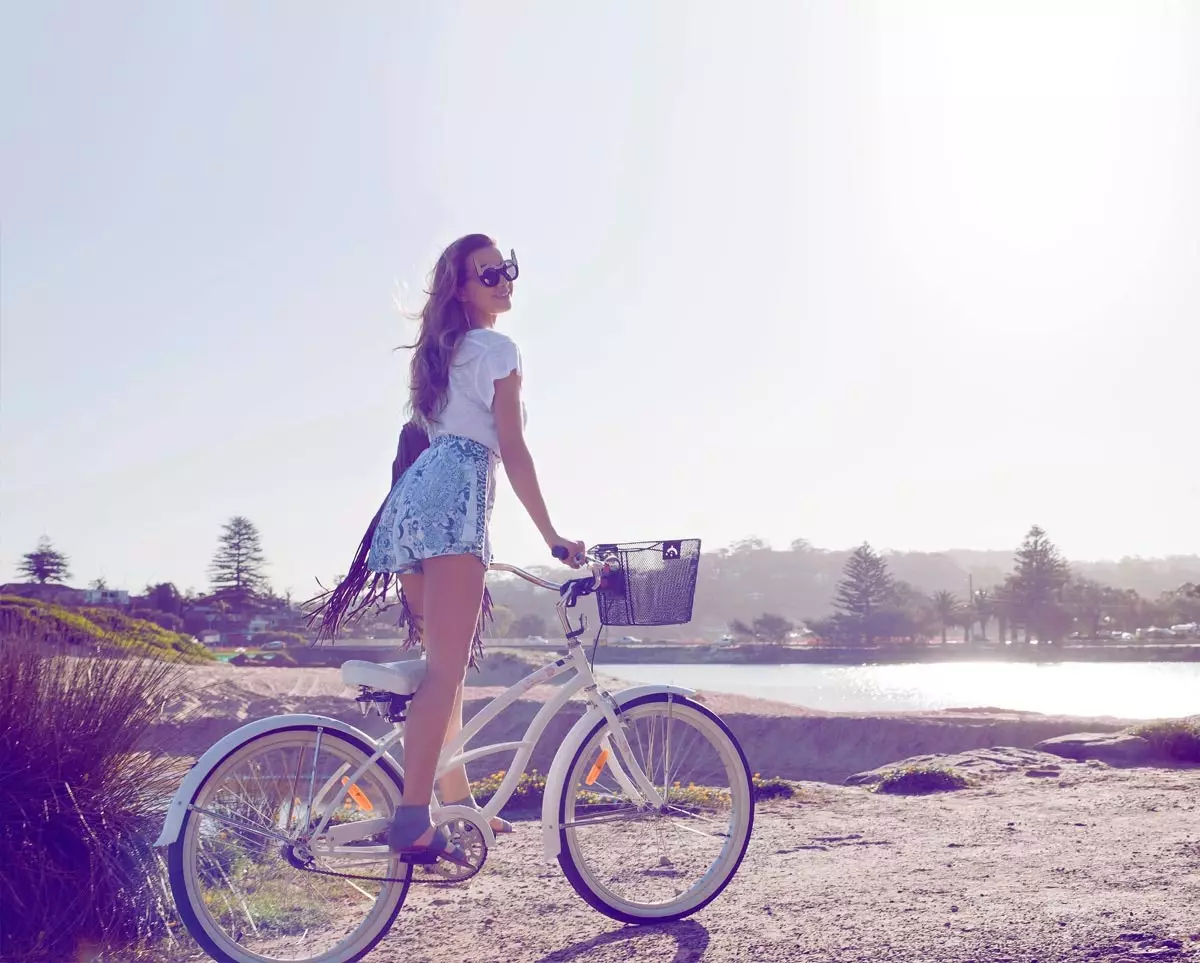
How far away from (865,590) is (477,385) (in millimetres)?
74982

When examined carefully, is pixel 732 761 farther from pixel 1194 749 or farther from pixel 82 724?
pixel 1194 749

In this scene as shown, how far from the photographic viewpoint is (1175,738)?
834cm

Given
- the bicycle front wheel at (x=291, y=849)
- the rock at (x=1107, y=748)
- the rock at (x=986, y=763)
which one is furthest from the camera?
the rock at (x=1107, y=748)

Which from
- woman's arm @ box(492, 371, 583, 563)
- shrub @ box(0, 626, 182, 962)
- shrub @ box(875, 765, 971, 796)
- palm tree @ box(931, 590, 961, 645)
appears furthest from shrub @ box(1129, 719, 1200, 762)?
palm tree @ box(931, 590, 961, 645)

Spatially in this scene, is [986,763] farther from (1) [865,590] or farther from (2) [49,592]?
(1) [865,590]

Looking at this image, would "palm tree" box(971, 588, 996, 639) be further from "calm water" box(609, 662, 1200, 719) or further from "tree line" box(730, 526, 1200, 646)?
"calm water" box(609, 662, 1200, 719)

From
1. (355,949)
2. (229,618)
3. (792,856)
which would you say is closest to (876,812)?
(792,856)

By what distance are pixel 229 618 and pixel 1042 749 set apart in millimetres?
22847

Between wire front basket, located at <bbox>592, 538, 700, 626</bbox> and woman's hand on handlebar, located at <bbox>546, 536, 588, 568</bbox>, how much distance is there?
0.37 feet

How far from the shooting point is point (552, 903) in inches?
133

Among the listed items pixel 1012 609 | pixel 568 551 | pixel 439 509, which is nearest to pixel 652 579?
pixel 568 551

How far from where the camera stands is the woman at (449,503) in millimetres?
2707

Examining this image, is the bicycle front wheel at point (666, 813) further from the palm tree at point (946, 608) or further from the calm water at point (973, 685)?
the palm tree at point (946, 608)

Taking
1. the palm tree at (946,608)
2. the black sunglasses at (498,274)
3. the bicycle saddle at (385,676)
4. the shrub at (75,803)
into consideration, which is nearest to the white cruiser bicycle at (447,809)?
the bicycle saddle at (385,676)
